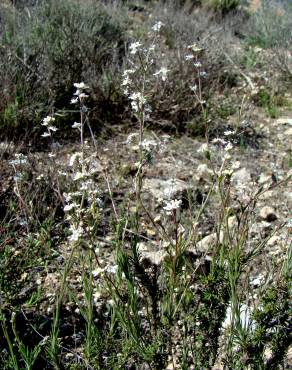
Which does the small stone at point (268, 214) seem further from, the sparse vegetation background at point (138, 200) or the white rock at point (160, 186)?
the white rock at point (160, 186)

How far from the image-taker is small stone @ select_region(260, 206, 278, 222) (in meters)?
2.96

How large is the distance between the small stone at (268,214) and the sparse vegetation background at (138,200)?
0.03 ft

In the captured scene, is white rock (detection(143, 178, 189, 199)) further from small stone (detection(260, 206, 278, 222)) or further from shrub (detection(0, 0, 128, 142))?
shrub (detection(0, 0, 128, 142))

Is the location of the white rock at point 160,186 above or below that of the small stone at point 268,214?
above

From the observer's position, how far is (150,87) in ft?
12.9

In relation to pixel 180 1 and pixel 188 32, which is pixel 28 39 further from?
pixel 180 1

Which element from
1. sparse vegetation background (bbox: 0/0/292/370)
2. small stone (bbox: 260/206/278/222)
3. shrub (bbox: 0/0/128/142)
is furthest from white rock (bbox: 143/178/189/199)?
shrub (bbox: 0/0/128/142)

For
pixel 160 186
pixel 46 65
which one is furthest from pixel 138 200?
pixel 46 65

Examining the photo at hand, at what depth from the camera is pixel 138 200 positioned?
5.31 feet

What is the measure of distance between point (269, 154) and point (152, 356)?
269 centimetres

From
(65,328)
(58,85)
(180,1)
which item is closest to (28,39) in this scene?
(58,85)

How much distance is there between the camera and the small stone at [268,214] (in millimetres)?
2963

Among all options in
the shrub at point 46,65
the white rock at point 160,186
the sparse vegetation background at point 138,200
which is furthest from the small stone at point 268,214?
the shrub at point 46,65

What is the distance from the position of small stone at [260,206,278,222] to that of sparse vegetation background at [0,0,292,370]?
1cm
